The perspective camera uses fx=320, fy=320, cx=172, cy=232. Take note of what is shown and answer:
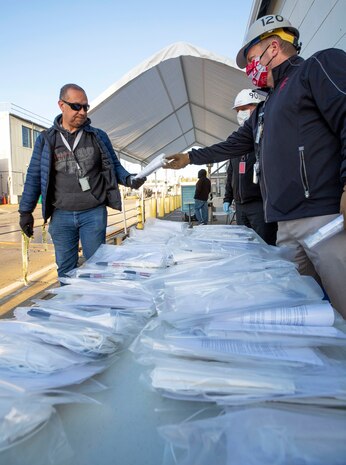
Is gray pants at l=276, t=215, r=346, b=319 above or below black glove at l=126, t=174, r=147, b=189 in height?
below

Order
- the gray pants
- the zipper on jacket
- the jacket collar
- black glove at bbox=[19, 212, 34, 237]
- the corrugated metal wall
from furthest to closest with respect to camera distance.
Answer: the corrugated metal wall, black glove at bbox=[19, 212, 34, 237], the jacket collar, the zipper on jacket, the gray pants

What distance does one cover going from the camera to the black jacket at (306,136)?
1198 mm

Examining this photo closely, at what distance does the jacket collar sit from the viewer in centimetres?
145

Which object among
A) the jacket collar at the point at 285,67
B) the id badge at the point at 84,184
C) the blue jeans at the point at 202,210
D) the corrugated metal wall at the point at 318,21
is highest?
the corrugated metal wall at the point at 318,21

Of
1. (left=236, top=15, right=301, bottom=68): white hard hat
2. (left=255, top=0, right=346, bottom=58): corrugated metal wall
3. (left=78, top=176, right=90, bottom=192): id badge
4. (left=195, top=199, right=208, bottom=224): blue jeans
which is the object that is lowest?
(left=195, top=199, right=208, bottom=224): blue jeans

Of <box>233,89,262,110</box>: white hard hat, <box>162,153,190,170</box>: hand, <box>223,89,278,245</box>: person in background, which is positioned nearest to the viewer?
<box>162,153,190,170</box>: hand

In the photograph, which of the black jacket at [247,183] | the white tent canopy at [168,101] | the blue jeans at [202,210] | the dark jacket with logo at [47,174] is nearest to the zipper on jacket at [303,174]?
the dark jacket with logo at [47,174]

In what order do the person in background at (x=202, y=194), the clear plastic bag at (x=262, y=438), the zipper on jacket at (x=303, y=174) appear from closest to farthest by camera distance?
1. the clear plastic bag at (x=262, y=438)
2. the zipper on jacket at (x=303, y=174)
3. the person in background at (x=202, y=194)

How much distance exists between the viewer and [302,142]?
133cm

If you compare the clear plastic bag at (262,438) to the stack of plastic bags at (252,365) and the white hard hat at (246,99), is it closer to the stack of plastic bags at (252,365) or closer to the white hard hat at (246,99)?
the stack of plastic bags at (252,365)

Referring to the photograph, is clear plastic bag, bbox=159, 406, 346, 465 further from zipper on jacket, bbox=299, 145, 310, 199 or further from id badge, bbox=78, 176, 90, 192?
id badge, bbox=78, 176, 90, 192

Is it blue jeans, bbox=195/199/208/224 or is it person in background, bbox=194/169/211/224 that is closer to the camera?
person in background, bbox=194/169/211/224

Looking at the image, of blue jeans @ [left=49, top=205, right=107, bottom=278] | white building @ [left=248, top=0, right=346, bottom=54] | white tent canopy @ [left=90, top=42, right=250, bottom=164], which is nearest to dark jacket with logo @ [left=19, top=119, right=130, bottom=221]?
blue jeans @ [left=49, top=205, right=107, bottom=278]

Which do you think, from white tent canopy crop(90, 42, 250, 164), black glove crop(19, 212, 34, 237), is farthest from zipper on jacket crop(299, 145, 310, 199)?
white tent canopy crop(90, 42, 250, 164)
